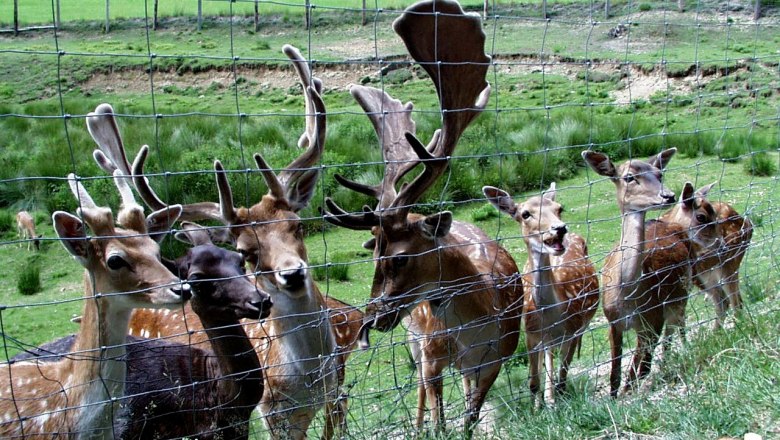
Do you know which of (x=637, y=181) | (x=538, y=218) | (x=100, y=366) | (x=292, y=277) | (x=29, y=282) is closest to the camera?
(x=100, y=366)

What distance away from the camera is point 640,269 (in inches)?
227

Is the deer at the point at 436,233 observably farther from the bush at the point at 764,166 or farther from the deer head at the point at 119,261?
the bush at the point at 764,166

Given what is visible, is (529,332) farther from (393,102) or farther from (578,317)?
(393,102)

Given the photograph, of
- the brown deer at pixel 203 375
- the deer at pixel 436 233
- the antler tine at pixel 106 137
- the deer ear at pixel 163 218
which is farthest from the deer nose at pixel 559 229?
the antler tine at pixel 106 137

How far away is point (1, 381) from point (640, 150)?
35.7 ft

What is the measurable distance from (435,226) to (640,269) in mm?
A: 1771

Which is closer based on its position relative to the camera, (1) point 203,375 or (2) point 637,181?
(1) point 203,375

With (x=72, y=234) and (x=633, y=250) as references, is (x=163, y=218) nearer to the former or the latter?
(x=72, y=234)

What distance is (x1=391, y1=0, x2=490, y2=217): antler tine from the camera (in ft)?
13.8

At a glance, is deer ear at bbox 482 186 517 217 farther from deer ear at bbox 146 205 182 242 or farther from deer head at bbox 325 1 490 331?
deer ear at bbox 146 205 182 242

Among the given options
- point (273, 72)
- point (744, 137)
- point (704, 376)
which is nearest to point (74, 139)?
point (744, 137)

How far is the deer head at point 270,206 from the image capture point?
4113 mm

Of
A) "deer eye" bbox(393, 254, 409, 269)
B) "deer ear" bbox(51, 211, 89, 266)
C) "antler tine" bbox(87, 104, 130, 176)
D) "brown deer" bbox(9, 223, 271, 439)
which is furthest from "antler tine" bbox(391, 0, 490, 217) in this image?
"deer ear" bbox(51, 211, 89, 266)

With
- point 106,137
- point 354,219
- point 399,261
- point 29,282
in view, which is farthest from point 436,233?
point 29,282
